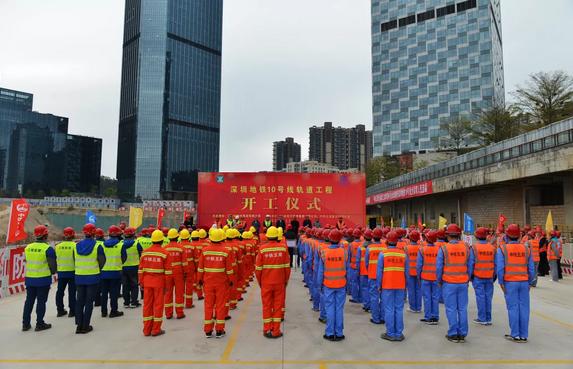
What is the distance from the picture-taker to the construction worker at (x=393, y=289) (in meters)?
7.28

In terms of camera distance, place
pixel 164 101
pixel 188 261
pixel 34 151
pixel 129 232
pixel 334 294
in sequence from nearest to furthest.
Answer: pixel 334 294 → pixel 188 261 → pixel 129 232 → pixel 164 101 → pixel 34 151

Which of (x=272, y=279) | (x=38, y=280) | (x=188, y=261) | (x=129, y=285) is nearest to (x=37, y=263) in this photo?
(x=38, y=280)

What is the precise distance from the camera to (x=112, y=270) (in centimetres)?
925

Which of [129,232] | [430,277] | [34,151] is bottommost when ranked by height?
[430,277]

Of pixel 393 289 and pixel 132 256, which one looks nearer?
pixel 393 289

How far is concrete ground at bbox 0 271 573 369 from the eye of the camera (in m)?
6.11

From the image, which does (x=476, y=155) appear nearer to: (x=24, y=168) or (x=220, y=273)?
(x=220, y=273)

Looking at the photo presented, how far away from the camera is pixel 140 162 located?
13125 cm

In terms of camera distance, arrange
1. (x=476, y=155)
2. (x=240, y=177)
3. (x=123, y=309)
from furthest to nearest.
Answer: (x=476, y=155) < (x=240, y=177) < (x=123, y=309)

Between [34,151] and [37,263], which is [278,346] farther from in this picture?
[34,151]

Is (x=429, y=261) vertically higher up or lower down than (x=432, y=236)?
lower down

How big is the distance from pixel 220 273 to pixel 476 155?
31.8 metres

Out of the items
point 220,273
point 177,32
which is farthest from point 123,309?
point 177,32

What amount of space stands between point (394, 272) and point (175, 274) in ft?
15.4
